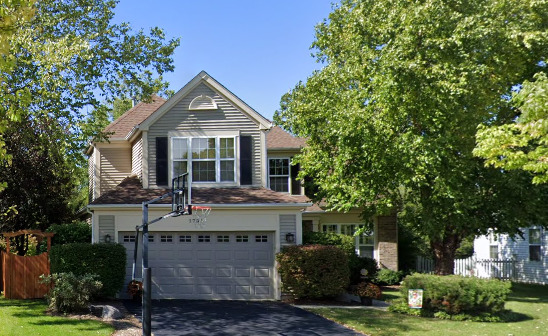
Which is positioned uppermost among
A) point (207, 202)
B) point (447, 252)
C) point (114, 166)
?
point (114, 166)

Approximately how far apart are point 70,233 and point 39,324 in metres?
6.01

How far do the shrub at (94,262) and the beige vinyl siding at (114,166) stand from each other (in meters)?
5.44

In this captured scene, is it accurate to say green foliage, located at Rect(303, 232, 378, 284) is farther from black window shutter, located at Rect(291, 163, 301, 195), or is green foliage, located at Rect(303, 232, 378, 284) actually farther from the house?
black window shutter, located at Rect(291, 163, 301, 195)

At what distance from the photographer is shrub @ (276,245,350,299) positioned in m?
19.3

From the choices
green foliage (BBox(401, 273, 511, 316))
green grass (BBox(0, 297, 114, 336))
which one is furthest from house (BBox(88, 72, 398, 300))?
green foliage (BBox(401, 273, 511, 316))

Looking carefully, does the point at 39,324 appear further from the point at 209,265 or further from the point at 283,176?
the point at 283,176

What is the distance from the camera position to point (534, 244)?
3066 centimetres

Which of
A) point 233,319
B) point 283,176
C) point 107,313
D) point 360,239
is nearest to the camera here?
point 107,313

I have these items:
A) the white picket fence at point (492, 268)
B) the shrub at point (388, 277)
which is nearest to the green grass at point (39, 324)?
the shrub at point (388, 277)

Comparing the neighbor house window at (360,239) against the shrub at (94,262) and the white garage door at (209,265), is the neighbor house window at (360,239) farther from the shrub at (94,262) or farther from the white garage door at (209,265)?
the shrub at (94,262)

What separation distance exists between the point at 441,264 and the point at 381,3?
9.46m

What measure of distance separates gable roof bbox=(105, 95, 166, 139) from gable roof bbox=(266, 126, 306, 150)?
15.4 feet

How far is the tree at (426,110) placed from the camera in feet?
62.5

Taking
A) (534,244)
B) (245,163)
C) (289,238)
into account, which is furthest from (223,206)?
(534,244)
